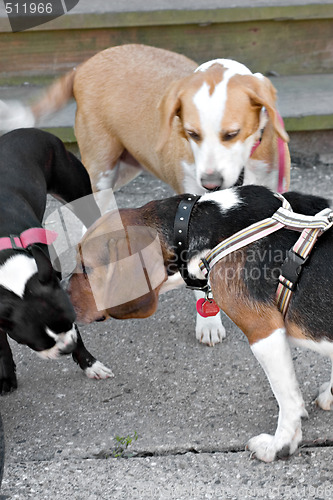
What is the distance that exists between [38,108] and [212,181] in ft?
4.55

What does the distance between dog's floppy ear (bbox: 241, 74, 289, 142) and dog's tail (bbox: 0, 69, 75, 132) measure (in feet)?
4.45

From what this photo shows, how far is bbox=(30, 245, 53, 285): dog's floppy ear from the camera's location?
8.45ft

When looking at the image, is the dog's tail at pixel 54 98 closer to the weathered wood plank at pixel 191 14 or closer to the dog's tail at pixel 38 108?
the dog's tail at pixel 38 108

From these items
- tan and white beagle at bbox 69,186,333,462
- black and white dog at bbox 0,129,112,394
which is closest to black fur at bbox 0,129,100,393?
black and white dog at bbox 0,129,112,394

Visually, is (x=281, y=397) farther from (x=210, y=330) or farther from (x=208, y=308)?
(x=210, y=330)

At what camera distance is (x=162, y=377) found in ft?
10.3

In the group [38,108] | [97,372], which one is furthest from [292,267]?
[38,108]

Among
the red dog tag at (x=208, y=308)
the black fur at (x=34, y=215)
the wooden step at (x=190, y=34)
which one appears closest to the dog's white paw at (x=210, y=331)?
the red dog tag at (x=208, y=308)

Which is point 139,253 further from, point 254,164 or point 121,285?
point 254,164

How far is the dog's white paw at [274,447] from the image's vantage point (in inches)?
101

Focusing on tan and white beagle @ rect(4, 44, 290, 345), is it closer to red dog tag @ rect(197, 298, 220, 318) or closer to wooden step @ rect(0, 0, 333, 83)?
red dog tag @ rect(197, 298, 220, 318)

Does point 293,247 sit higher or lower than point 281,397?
higher

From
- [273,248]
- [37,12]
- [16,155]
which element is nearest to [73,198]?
[16,155]

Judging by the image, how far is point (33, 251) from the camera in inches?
102
